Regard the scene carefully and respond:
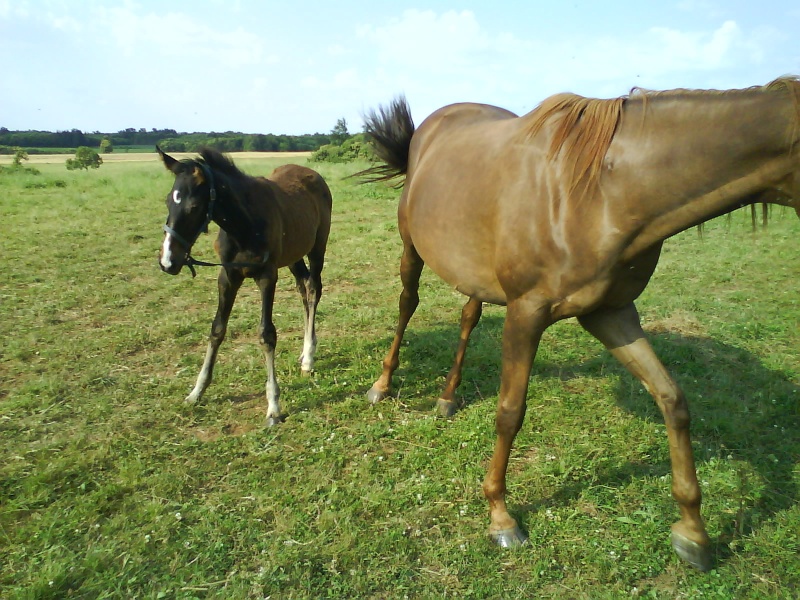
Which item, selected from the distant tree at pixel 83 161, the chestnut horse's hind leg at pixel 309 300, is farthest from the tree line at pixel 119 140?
the chestnut horse's hind leg at pixel 309 300

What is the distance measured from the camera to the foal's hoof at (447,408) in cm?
400

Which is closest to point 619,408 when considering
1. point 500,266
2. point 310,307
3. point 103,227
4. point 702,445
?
point 702,445

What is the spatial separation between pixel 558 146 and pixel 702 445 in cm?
235

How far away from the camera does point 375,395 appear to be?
4.18 metres

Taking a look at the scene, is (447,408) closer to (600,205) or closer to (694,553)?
(694,553)

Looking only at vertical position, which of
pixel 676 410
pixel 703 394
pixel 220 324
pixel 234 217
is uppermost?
pixel 234 217

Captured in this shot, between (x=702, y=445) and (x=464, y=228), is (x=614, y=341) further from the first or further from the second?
(x=702, y=445)

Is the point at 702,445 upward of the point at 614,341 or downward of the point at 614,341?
downward

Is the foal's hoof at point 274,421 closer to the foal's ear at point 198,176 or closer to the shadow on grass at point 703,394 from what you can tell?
the shadow on grass at point 703,394

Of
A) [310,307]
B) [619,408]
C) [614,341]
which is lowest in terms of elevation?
[619,408]

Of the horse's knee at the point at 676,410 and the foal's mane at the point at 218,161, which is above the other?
the foal's mane at the point at 218,161

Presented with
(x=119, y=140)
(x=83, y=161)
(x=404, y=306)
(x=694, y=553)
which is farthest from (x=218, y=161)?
(x=119, y=140)

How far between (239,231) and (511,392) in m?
2.34

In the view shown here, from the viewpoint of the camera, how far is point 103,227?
407 inches
